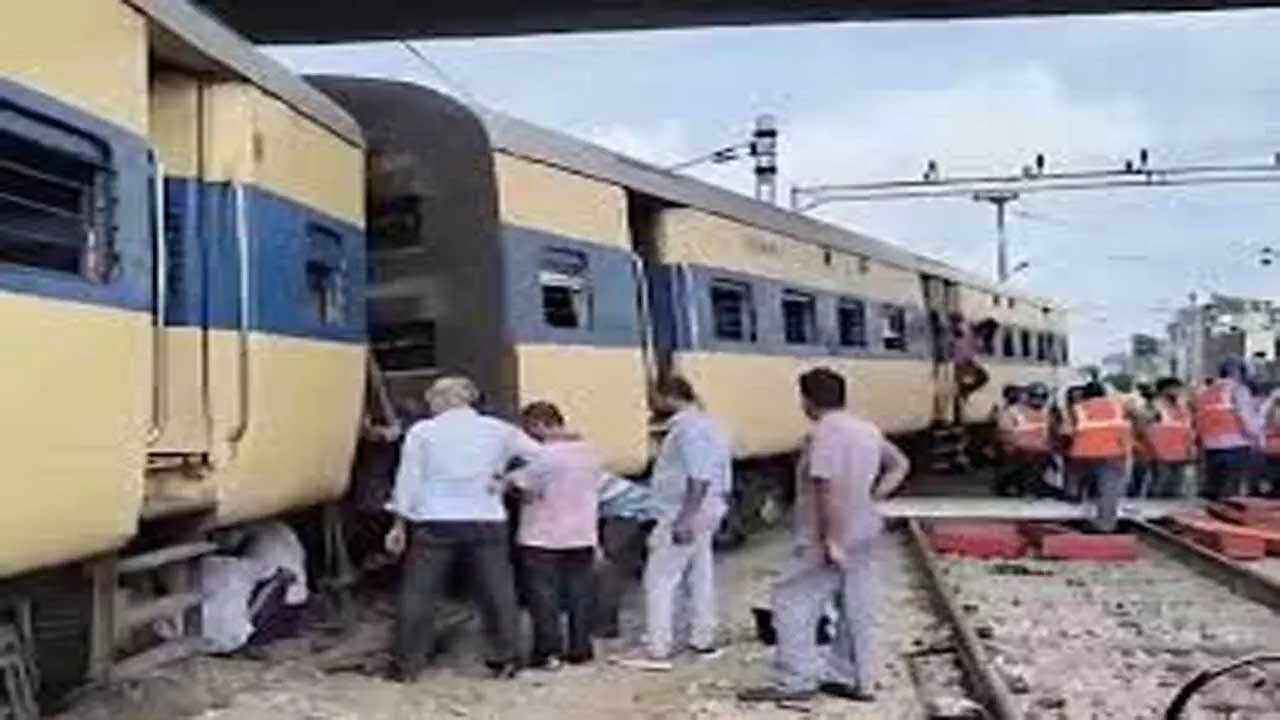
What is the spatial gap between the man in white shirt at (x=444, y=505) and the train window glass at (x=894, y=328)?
48.9 feet

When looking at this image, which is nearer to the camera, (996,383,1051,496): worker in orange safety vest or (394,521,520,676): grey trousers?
(394,521,520,676): grey trousers

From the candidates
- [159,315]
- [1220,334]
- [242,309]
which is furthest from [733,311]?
[1220,334]

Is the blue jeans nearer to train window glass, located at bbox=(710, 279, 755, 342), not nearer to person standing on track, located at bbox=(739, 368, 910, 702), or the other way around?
train window glass, located at bbox=(710, 279, 755, 342)

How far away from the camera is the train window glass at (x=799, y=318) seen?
21.4 metres

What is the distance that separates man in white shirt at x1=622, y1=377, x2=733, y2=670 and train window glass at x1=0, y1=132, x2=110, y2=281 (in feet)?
16.0

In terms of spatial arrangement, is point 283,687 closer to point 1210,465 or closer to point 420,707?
point 420,707

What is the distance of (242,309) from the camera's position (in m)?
10.2

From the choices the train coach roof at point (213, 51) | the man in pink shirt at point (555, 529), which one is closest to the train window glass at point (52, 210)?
the train coach roof at point (213, 51)

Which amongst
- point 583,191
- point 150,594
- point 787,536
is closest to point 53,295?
point 150,594

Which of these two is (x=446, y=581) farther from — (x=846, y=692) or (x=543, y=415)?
(x=846, y=692)

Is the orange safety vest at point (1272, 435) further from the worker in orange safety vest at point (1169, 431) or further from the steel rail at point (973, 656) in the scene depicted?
the steel rail at point (973, 656)

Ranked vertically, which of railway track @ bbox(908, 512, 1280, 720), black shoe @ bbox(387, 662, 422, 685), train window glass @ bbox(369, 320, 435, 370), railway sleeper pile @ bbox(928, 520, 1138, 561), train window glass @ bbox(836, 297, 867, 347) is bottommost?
railway track @ bbox(908, 512, 1280, 720)

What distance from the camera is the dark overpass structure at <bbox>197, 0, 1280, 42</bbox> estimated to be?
2588 centimetres

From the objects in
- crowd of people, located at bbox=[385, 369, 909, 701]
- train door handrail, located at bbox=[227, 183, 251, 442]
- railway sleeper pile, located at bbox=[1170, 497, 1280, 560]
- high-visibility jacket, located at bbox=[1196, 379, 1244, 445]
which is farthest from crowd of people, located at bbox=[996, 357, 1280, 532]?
train door handrail, located at bbox=[227, 183, 251, 442]
